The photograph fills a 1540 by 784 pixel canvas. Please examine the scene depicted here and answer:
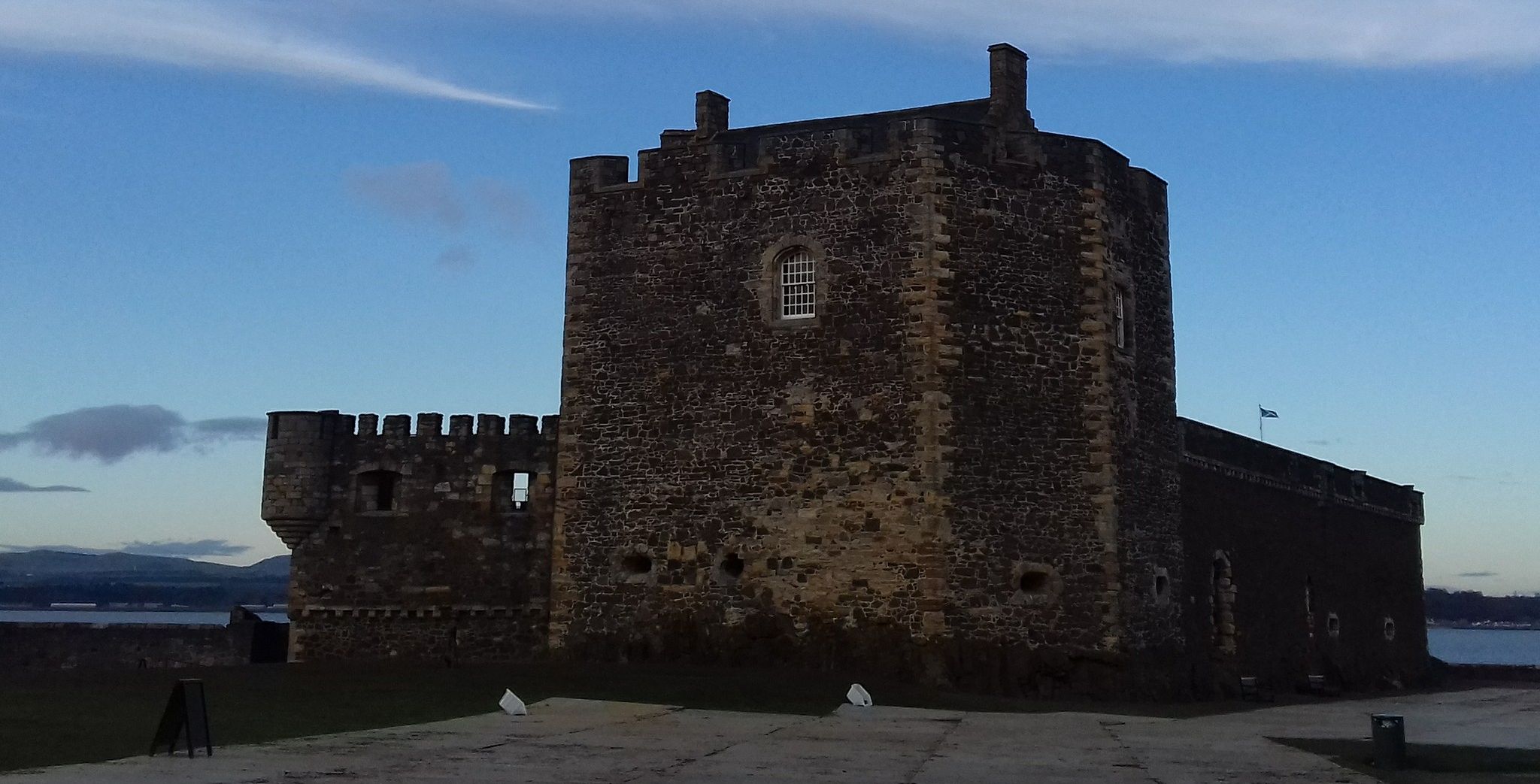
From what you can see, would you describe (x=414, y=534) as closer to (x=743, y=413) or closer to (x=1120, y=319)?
(x=743, y=413)

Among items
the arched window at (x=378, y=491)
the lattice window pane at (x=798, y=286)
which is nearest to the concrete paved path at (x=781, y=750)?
the lattice window pane at (x=798, y=286)

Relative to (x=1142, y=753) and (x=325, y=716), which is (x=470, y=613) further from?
(x=1142, y=753)

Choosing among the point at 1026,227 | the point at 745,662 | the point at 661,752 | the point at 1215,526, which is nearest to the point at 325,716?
the point at 661,752

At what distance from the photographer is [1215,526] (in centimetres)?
2897

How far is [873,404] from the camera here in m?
23.6

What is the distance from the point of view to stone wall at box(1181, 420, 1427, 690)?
1124 inches

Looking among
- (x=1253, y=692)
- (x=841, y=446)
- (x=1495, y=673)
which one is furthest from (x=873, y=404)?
(x=1495, y=673)

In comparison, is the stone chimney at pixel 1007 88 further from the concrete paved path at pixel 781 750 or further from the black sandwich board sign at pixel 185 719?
the black sandwich board sign at pixel 185 719

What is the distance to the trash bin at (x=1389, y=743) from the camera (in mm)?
14922

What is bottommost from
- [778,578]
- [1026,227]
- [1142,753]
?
[1142,753]

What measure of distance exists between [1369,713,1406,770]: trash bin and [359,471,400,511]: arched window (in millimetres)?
18004

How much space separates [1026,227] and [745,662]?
7.78m

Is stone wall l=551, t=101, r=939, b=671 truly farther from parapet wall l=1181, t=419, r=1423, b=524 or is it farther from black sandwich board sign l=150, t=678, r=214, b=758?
black sandwich board sign l=150, t=678, r=214, b=758

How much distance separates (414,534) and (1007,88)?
41.4 feet
